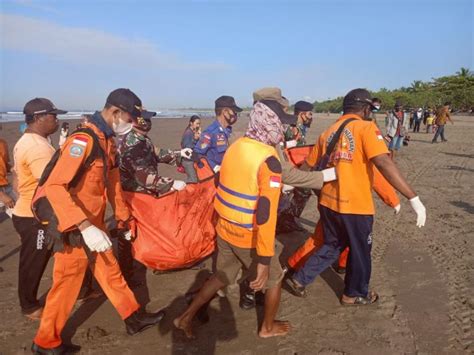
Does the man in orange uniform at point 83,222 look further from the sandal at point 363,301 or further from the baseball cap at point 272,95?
the sandal at point 363,301

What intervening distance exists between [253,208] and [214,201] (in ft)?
2.16

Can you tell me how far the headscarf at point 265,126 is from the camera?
2605 mm

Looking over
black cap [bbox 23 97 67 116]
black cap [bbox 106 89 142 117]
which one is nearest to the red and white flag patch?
black cap [bbox 106 89 142 117]

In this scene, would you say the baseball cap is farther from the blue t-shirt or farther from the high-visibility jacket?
the blue t-shirt

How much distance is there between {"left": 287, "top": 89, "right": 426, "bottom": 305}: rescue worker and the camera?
9.79 feet

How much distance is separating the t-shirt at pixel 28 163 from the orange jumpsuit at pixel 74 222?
58 centimetres

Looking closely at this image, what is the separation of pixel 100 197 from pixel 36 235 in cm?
84

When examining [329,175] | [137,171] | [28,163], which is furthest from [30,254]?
[329,175]

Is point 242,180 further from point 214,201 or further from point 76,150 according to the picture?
point 76,150

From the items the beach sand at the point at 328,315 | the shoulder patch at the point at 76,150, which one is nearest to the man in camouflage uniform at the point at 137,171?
the beach sand at the point at 328,315

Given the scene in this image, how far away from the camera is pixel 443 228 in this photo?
17.8 ft

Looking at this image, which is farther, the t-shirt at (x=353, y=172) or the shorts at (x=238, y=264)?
the t-shirt at (x=353, y=172)

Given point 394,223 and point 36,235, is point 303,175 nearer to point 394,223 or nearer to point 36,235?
point 36,235

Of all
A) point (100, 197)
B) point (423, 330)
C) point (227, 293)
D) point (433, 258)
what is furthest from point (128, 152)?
point (433, 258)
